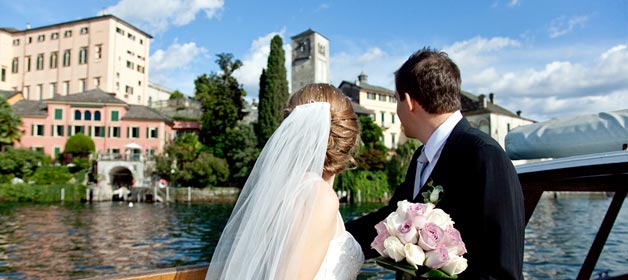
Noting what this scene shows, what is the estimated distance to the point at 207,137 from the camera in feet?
161

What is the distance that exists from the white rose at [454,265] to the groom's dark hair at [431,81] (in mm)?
753

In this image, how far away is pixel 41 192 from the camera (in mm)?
38094

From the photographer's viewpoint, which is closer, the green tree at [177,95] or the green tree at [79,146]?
the green tree at [79,146]

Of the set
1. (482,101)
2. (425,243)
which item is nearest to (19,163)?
(425,243)

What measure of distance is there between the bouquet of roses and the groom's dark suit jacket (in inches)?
7.1

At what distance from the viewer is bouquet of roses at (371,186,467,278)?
1646mm

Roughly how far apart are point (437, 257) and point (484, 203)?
0.34 m

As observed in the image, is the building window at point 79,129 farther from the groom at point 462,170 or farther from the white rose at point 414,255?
the white rose at point 414,255

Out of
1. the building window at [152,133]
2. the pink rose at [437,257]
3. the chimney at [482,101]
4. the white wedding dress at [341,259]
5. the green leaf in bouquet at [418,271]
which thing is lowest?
the white wedding dress at [341,259]

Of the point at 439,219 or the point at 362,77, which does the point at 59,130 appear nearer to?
the point at 362,77

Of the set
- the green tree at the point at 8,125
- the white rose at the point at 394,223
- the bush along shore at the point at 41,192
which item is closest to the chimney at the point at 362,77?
the bush along shore at the point at 41,192

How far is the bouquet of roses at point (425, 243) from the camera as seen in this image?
165cm

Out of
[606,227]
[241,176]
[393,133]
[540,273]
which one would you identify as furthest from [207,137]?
[606,227]

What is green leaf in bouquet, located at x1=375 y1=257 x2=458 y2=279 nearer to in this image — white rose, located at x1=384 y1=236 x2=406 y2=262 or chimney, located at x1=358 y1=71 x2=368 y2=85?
white rose, located at x1=384 y1=236 x2=406 y2=262
